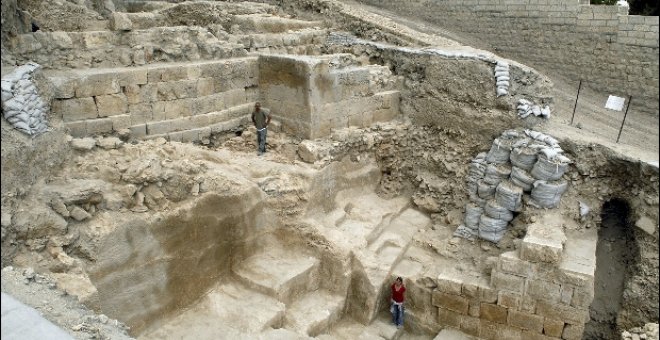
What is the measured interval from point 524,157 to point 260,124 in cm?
400

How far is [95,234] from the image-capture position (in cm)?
531

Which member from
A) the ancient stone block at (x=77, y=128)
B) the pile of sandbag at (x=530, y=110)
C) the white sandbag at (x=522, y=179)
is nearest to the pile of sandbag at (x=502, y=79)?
the pile of sandbag at (x=530, y=110)

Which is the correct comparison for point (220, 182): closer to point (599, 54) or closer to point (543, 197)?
point (543, 197)

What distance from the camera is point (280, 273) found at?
269 inches

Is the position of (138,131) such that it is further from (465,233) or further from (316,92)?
(465,233)

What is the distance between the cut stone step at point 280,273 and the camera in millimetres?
6605

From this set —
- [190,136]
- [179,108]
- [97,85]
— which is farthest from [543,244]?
[97,85]

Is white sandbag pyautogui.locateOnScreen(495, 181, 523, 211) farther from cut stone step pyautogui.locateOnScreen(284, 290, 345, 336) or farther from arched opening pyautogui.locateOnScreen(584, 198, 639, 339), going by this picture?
cut stone step pyautogui.locateOnScreen(284, 290, 345, 336)

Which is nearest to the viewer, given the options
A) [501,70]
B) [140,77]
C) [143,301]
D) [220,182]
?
[143,301]

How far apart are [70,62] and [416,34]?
6.41m

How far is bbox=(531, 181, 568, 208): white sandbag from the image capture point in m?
7.54

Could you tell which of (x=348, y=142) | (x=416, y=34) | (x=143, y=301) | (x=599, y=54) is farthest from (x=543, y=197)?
(x=143, y=301)

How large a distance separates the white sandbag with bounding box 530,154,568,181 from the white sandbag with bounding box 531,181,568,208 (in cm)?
9

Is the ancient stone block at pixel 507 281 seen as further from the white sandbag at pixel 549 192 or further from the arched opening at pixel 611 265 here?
the arched opening at pixel 611 265
